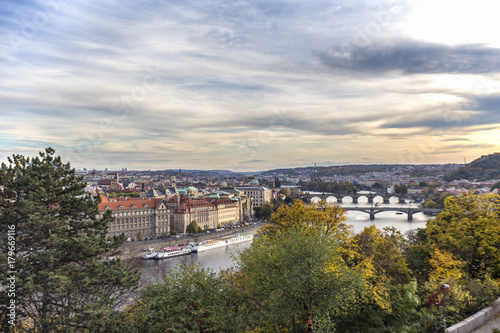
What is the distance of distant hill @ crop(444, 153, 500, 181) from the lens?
100438 millimetres

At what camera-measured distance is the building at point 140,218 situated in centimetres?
4290

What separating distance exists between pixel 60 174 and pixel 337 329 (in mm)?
7918

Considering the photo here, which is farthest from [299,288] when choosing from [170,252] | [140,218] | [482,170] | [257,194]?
[482,170]

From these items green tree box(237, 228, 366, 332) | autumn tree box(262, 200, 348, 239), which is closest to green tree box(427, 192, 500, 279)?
autumn tree box(262, 200, 348, 239)

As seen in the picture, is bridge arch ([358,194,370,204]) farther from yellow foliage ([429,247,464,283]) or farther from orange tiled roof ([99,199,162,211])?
yellow foliage ([429,247,464,283])

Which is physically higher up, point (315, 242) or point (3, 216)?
point (3, 216)

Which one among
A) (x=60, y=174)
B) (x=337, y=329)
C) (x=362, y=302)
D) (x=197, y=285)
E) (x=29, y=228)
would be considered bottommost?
(x=337, y=329)

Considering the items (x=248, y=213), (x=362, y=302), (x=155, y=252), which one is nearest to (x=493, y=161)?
(x=248, y=213)

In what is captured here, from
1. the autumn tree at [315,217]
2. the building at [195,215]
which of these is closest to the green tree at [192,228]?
the building at [195,215]

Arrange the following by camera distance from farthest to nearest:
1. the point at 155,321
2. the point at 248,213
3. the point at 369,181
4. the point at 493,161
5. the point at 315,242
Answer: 1. the point at 369,181
2. the point at 493,161
3. the point at 248,213
4. the point at 315,242
5. the point at 155,321

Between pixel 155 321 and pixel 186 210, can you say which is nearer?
pixel 155 321

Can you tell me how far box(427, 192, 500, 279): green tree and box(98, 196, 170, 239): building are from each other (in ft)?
116

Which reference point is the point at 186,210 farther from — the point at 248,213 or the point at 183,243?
the point at 248,213

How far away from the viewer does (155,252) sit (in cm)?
3788
